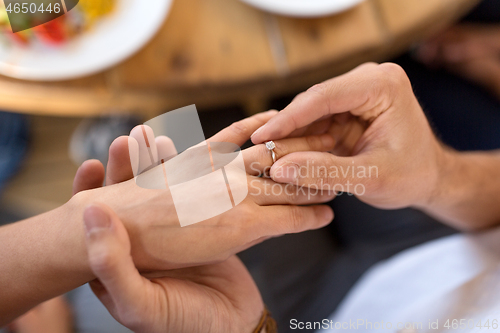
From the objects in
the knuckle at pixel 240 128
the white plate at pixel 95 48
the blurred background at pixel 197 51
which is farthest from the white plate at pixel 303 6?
the knuckle at pixel 240 128

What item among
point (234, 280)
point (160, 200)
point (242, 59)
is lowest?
point (234, 280)

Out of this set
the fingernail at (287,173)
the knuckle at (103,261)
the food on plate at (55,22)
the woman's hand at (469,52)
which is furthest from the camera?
the woman's hand at (469,52)

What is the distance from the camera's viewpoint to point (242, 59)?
1.93 ft

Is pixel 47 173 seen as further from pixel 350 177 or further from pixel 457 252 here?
pixel 457 252

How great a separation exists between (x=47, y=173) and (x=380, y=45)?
96cm

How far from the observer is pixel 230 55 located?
23.2 inches

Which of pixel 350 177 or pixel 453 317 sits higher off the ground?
pixel 350 177

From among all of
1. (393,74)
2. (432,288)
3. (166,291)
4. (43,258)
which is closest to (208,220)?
(166,291)

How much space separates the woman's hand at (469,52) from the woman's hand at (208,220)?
0.74 meters

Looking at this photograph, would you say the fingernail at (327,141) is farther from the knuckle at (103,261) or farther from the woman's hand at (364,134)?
the knuckle at (103,261)

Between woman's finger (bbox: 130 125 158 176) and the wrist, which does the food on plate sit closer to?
woman's finger (bbox: 130 125 158 176)

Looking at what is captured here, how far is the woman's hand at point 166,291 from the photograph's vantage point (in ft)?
0.98

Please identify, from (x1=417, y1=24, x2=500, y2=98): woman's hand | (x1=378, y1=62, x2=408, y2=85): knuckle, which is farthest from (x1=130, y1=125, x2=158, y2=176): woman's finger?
(x1=417, y1=24, x2=500, y2=98): woman's hand

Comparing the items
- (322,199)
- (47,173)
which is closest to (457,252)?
(322,199)
